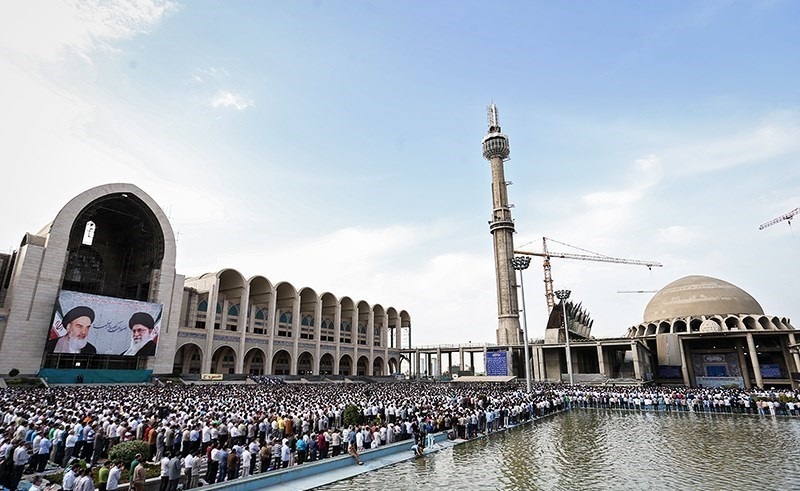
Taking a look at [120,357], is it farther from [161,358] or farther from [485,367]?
[485,367]

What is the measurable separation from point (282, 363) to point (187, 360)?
13221 millimetres

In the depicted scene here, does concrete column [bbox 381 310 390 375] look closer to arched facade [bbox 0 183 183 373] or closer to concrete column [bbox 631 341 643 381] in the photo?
arched facade [bbox 0 183 183 373]

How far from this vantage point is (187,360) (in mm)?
52750


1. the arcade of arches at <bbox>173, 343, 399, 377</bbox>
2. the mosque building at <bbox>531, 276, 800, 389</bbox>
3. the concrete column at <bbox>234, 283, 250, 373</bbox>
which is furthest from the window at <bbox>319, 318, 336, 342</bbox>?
the mosque building at <bbox>531, 276, 800, 389</bbox>

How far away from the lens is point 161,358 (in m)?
43.6

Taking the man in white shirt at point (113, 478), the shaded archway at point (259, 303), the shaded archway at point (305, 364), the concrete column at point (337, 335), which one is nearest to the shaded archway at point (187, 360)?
the shaded archway at point (259, 303)

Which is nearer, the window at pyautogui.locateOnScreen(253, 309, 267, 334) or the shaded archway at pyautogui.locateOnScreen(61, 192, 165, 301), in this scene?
the shaded archway at pyautogui.locateOnScreen(61, 192, 165, 301)

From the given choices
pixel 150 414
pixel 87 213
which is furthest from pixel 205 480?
pixel 87 213

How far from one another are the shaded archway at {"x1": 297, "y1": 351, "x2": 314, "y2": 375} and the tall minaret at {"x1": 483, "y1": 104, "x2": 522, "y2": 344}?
30578 millimetres

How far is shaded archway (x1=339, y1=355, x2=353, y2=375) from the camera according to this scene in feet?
232

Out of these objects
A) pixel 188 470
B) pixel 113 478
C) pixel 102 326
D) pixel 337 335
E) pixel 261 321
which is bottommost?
pixel 188 470

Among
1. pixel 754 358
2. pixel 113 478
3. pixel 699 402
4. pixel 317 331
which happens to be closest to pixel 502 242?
pixel 317 331

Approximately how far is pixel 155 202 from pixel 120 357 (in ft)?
53.3

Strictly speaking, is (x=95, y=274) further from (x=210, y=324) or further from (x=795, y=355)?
(x=795, y=355)
